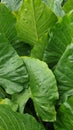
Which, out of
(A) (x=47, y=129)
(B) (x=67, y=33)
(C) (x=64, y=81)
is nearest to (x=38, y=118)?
(A) (x=47, y=129)

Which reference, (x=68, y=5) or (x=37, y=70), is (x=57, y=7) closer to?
(x=68, y=5)

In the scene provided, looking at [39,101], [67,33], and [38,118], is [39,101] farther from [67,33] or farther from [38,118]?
[67,33]

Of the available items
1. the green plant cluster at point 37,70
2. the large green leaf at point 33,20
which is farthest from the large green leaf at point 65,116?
the large green leaf at point 33,20

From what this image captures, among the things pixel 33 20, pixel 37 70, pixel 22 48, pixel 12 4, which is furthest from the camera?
pixel 12 4

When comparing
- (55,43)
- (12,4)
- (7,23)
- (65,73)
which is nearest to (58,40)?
(55,43)

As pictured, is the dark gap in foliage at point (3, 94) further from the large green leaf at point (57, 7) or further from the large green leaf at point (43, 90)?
the large green leaf at point (57, 7)

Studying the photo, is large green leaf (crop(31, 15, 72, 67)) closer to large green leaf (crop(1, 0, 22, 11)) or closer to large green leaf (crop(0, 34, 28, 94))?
large green leaf (crop(0, 34, 28, 94))

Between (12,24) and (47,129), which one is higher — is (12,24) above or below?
above
